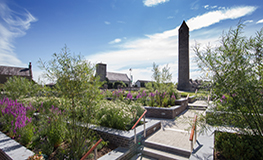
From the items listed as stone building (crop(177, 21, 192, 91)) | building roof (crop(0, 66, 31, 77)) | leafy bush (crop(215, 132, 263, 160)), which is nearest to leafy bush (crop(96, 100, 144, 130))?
leafy bush (crop(215, 132, 263, 160))

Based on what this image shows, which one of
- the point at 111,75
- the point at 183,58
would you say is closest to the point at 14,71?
the point at 111,75

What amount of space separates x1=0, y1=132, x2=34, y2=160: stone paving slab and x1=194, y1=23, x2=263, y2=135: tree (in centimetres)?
409

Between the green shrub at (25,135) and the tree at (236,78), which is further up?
the tree at (236,78)

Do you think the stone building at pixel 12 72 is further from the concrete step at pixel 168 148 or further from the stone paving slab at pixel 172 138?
Result: the concrete step at pixel 168 148

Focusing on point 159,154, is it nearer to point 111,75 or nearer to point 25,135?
point 25,135

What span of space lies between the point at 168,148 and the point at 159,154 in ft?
1.18

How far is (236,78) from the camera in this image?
2.50 m

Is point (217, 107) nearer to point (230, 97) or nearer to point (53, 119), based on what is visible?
point (230, 97)

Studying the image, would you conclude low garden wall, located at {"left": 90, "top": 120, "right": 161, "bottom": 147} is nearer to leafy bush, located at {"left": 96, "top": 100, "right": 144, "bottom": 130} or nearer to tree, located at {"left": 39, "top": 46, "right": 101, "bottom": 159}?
leafy bush, located at {"left": 96, "top": 100, "right": 144, "bottom": 130}

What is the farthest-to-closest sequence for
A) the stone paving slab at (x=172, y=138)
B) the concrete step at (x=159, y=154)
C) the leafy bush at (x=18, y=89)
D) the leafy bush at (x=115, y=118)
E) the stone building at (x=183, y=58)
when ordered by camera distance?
the stone building at (x=183, y=58), the leafy bush at (x=18, y=89), the leafy bush at (x=115, y=118), the stone paving slab at (x=172, y=138), the concrete step at (x=159, y=154)

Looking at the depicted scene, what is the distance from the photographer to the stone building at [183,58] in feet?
71.4

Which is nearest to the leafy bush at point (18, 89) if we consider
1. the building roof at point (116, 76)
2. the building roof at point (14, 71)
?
the building roof at point (14, 71)

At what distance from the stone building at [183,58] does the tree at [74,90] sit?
69.7 ft

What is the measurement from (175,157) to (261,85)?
2.60 m
